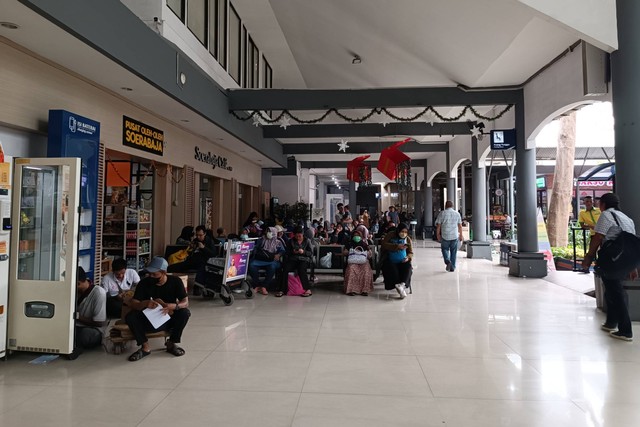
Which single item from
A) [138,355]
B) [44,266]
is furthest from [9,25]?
[138,355]

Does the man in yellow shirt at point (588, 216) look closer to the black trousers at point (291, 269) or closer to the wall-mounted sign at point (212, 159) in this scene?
the black trousers at point (291, 269)

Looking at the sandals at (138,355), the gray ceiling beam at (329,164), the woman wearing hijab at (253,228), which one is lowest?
the sandals at (138,355)

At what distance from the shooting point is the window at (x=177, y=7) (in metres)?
5.94

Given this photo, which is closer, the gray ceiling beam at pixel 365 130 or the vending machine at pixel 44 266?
the vending machine at pixel 44 266

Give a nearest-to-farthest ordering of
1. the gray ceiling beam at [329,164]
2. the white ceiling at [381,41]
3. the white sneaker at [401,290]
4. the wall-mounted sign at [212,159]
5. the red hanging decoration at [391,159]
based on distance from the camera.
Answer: the white ceiling at [381,41] < the white sneaker at [401,290] < the wall-mounted sign at [212,159] < the red hanging decoration at [391,159] < the gray ceiling beam at [329,164]

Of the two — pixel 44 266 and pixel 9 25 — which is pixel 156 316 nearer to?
pixel 44 266

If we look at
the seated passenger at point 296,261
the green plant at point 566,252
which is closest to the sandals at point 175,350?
the seated passenger at point 296,261

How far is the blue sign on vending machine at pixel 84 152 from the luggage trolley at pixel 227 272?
1.57 metres

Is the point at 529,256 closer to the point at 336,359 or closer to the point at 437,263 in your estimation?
the point at 437,263

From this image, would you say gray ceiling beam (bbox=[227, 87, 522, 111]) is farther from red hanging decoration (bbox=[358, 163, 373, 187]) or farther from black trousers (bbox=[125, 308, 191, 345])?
red hanging decoration (bbox=[358, 163, 373, 187])

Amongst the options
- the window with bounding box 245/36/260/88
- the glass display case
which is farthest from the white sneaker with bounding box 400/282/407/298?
the window with bounding box 245/36/260/88

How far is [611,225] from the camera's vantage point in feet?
14.3

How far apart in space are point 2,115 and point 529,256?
28.3ft

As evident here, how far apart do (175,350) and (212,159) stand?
6894mm
